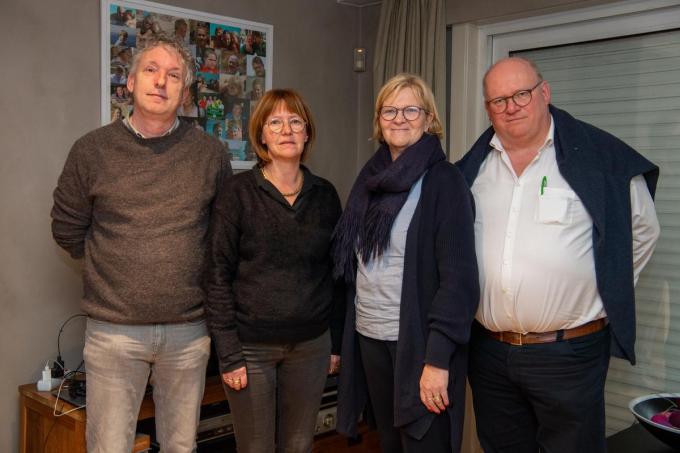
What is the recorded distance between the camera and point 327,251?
85.1 inches

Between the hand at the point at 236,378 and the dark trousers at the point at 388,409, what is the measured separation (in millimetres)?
360

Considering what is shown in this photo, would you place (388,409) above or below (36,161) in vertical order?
below

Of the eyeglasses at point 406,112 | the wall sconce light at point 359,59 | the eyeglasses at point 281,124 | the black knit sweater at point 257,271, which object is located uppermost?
the wall sconce light at point 359,59

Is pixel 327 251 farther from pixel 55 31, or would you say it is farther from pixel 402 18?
pixel 402 18

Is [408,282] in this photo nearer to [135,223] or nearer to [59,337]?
[135,223]

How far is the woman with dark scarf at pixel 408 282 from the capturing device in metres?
1.86

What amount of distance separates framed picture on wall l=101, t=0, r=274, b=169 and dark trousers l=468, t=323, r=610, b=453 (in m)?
1.57

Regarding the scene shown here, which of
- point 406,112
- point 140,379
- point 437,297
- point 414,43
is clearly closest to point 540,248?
point 437,297

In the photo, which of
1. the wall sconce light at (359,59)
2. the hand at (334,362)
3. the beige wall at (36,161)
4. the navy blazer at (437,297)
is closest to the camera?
the navy blazer at (437,297)

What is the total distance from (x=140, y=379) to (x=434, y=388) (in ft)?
2.96

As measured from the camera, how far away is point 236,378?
2.03m

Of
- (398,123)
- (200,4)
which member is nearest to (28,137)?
(200,4)

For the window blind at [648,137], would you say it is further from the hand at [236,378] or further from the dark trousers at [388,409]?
the hand at [236,378]

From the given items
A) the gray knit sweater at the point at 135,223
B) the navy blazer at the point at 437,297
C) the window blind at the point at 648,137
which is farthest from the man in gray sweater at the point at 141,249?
the window blind at the point at 648,137
